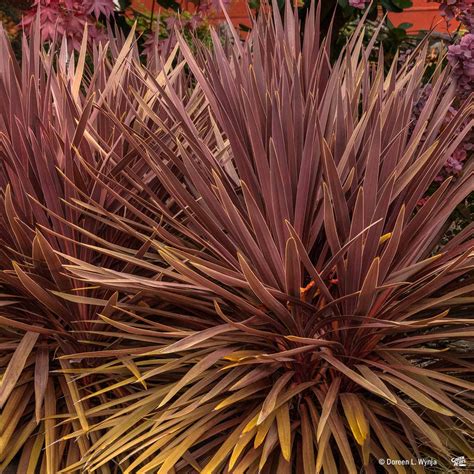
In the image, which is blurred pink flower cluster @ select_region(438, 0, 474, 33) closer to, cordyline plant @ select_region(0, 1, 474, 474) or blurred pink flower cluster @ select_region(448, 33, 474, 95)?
blurred pink flower cluster @ select_region(448, 33, 474, 95)

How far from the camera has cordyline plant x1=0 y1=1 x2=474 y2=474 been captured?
100 inches

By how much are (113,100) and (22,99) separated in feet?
1.44

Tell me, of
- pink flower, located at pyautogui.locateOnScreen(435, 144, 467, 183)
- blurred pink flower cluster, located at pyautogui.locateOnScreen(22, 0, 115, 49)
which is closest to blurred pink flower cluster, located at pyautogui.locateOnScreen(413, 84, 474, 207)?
pink flower, located at pyautogui.locateOnScreen(435, 144, 467, 183)

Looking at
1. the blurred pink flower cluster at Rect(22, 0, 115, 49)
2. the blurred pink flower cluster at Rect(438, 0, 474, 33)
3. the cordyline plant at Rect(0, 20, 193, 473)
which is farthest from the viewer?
the blurred pink flower cluster at Rect(22, 0, 115, 49)

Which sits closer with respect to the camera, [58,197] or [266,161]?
[266,161]

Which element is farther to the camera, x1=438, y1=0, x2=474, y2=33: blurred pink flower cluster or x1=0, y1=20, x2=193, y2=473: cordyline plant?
x1=438, y1=0, x2=474, y2=33: blurred pink flower cluster

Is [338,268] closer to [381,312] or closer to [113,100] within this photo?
[381,312]

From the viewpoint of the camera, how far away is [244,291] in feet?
9.30

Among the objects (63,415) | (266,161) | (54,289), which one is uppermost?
(266,161)

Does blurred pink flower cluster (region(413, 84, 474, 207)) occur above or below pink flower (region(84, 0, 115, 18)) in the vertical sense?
below

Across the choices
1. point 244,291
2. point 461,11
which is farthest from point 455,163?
point 244,291

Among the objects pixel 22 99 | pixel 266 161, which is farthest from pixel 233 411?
pixel 22 99

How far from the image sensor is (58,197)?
10.1ft

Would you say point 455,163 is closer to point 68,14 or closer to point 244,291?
point 244,291
